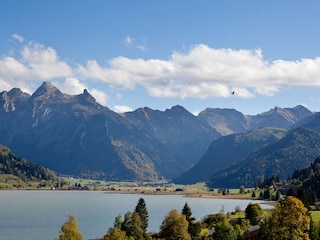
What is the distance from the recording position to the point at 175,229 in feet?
348

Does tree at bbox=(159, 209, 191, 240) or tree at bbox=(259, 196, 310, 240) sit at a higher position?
tree at bbox=(259, 196, 310, 240)

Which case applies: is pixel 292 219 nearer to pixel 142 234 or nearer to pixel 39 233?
pixel 142 234

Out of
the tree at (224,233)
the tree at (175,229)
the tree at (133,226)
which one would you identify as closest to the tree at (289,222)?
the tree at (224,233)

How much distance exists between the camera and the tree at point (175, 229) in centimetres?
10588

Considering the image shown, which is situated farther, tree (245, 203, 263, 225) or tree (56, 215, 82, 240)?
tree (245, 203, 263, 225)

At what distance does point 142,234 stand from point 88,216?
85.7 metres

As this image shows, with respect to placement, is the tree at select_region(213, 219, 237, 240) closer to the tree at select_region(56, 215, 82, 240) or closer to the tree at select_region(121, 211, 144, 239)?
the tree at select_region(121, 211, 144, 239)

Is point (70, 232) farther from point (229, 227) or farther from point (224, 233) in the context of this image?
point (229, 227)

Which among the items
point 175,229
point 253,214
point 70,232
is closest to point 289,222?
point 175,229

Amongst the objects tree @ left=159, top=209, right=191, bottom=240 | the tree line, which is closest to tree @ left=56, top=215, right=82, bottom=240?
the tree line

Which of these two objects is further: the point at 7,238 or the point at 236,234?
the point at 7,238

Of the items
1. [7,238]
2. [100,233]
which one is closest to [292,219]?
[100,233]

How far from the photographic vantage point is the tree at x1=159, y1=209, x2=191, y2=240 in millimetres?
105875

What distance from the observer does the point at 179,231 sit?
4168 inches
